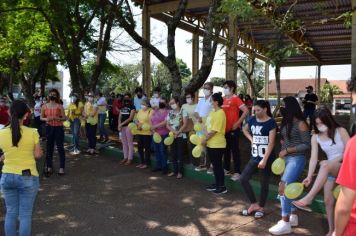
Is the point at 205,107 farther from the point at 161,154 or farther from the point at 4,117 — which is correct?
the point at 4,117

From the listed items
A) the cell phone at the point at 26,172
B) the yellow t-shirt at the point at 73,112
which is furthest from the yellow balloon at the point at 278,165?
the yellow t-shirt at the point at 73,112

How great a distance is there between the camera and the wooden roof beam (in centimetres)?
1641

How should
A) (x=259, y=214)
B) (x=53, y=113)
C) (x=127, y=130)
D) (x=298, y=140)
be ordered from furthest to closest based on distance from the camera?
(x=127, y=130)
(x=53, y=113)
(x=259, y=214)
(x=298, y=140)

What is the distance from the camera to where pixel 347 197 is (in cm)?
193

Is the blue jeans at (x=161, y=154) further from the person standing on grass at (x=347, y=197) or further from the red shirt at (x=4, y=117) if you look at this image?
the person standing on grass at (x=347, y=197)

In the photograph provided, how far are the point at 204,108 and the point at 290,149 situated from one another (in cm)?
278

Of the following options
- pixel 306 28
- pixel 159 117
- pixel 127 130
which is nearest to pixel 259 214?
pixel 159 117

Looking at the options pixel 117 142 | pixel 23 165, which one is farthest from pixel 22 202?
pixel 117 142

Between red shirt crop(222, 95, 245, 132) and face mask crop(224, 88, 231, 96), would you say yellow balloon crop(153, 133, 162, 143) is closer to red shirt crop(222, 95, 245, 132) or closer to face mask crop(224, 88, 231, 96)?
red shirt crop(222, 95, 245, 132)

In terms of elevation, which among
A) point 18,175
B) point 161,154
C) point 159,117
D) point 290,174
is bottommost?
→ point 161,154

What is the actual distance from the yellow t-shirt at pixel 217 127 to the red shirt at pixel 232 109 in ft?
2.16

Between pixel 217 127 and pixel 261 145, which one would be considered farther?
pixel 217 127

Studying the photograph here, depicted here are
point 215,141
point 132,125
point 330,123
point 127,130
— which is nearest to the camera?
point 330,123

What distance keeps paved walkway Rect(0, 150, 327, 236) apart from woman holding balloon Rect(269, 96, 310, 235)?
0.24m
